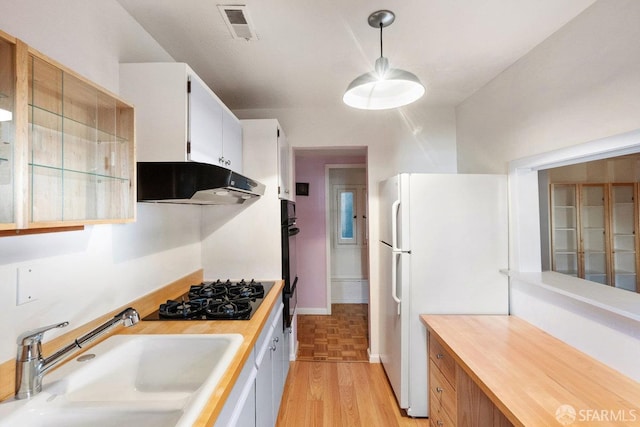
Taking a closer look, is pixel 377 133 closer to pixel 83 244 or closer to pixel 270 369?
pixel 270 369

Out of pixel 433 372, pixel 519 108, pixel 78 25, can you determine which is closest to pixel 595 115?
pixel 519 108

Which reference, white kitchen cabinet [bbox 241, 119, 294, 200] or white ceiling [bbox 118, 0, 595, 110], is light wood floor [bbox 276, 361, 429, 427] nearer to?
white kitchen cabinet [bbox 241, 119, 294, 200]

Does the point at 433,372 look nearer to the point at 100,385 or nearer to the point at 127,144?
the point at 100,385

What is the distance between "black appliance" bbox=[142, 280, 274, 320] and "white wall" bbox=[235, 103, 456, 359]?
51.9 inches

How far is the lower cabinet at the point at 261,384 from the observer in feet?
3.49

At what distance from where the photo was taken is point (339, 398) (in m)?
2.28

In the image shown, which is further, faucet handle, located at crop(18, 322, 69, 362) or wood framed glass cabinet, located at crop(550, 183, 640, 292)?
wood framed glass cabinet, located at crop(550, 183, 640, 292)

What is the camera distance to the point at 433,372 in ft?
6.06

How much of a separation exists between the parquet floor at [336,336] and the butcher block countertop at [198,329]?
126 centimetres

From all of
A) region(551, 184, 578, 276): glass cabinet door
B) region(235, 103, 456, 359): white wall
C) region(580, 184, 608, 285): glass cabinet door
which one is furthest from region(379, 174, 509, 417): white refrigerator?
region(580, 184, 608, 285): glass cabinet door

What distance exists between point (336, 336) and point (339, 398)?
113 centimetres

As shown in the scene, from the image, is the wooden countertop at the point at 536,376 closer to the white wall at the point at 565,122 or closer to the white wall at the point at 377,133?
the white wall at the point at 565,122

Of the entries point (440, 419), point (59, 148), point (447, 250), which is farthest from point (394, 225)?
point (59, 148)

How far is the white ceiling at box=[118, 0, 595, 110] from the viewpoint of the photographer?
143 centimetres
